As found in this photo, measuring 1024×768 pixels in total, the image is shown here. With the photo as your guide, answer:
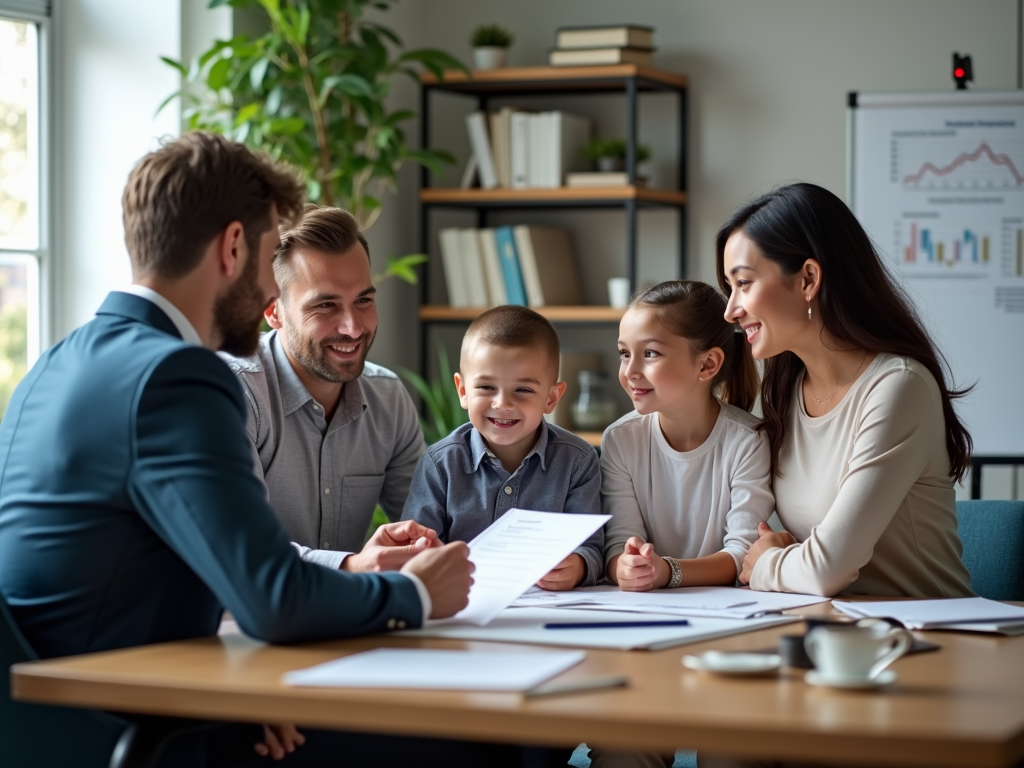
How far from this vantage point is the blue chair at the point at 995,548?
221 cm

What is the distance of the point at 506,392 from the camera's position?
2150mm

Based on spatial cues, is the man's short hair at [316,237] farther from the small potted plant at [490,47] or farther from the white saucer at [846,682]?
the small potted plant at [490,47]

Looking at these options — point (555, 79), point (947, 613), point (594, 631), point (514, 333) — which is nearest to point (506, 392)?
point (514, 333)

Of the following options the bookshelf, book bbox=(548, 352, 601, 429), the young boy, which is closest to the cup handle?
the young boy

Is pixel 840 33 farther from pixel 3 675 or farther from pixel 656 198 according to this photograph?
pixel 3 675

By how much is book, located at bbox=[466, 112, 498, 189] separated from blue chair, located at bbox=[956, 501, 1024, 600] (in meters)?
2.67

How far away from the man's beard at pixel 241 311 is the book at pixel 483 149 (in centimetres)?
297

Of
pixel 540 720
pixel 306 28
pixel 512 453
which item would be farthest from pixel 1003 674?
pixel 306 28

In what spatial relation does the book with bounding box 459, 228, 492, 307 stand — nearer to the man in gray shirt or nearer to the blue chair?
the man in gray shirt

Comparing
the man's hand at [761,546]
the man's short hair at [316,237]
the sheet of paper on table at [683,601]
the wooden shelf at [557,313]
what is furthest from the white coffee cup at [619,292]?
the sheet of paper on table at [683,601]

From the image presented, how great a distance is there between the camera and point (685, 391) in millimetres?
2178

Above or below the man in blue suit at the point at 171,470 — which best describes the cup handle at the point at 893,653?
below

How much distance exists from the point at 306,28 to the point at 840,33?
79.9 inches

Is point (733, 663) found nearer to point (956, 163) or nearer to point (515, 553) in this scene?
point (515, 553)
